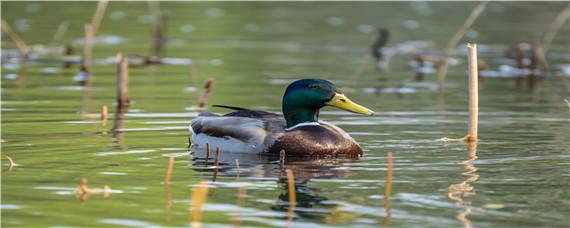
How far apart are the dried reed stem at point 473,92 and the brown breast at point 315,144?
128 cm

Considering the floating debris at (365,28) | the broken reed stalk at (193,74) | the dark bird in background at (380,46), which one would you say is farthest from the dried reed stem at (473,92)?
the floating debris at (365,28)

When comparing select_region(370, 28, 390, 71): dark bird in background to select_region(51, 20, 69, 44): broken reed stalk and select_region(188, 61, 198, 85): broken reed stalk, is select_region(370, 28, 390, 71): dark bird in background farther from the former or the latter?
select_region(51, 20, 69, 44): broken reed stalk

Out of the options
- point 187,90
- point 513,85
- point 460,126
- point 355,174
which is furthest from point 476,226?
point 513,85

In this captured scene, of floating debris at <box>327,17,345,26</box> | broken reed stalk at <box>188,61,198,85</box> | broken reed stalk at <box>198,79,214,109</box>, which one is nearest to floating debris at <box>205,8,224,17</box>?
floating debris at <box>327,17,345,26</box>

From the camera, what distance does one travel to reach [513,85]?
18312mm

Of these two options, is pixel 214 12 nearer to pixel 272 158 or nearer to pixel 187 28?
pixel 187 28

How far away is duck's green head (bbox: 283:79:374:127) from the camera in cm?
1136

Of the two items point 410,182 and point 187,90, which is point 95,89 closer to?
point 187,90

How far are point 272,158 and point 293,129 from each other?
455 mm

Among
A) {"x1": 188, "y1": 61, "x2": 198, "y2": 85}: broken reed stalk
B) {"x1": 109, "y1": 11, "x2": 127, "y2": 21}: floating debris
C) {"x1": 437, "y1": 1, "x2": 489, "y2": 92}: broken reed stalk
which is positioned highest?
{"x1": 109, "y1": 11, "x2": 127, "y2": 21}: floating debris

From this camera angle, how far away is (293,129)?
11.3 meters

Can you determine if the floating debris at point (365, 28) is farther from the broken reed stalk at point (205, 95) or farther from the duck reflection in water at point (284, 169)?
the duck reflection in water at point (284, 169)

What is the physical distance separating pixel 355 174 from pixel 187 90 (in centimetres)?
747

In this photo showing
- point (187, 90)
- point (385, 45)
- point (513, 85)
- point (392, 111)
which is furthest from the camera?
point (385, 45)
